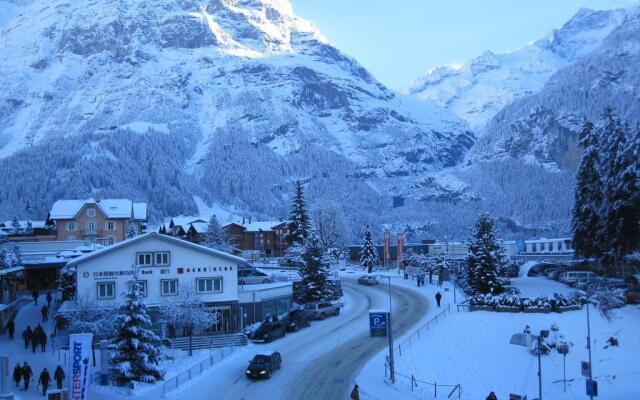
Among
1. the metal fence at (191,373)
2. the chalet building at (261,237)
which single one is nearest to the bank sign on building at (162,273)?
the metal fence at (191,373)

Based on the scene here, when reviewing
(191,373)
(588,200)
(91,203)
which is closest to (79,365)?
(191,373)

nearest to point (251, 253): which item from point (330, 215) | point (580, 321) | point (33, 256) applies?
point (330, 215)

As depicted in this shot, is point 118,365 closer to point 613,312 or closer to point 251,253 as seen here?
point 613,312

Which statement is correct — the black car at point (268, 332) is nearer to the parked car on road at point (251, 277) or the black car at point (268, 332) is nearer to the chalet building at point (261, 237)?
the parked car on road at point (251, 277)

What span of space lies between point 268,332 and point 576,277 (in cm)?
2975

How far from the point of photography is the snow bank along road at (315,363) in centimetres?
3369

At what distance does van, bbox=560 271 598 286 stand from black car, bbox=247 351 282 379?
30996mm

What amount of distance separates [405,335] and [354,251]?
85.4 metres

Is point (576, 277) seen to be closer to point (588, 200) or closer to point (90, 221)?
point (588, 200)

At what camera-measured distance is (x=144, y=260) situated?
48906mm

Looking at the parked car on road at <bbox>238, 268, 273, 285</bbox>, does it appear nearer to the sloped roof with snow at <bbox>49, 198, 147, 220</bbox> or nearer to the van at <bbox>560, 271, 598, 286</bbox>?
the van at <bbox>560, 271, 598, 286</bbox>

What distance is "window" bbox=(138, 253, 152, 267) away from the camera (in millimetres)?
48750

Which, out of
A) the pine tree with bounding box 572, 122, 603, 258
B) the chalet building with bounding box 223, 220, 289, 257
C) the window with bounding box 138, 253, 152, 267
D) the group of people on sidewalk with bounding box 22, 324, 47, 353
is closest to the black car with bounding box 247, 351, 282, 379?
the group of people on sidewalk with bounding box 22, 324, 47, 353

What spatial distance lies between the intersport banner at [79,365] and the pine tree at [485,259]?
34968 mm
